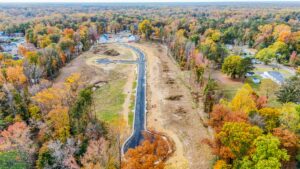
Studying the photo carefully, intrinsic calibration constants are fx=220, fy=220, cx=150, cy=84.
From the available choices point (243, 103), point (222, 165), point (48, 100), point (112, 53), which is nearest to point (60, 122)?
point (48, 100)

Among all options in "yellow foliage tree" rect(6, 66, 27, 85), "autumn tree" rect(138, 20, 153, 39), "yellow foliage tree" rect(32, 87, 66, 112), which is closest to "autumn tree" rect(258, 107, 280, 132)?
"yellow foliage tree" rect(32, 87, 66, 112)

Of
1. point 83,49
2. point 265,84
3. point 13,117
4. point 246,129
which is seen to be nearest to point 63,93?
point 13,117

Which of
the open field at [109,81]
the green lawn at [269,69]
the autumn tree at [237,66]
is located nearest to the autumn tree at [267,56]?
the green lawn at [269,69]

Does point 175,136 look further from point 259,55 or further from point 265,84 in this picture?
point 259,55

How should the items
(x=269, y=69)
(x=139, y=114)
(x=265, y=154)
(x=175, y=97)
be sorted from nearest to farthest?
(x=265, y=154) < (x=139, y=114) < (x=175, y=97) < (x=269, y=69)

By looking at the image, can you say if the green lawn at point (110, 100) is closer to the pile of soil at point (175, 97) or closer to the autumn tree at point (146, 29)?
the pile of soil at point (175, 97)

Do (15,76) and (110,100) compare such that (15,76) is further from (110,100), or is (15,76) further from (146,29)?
(146,29)
